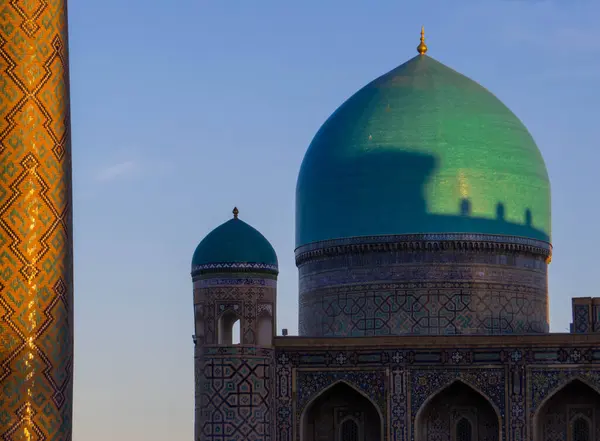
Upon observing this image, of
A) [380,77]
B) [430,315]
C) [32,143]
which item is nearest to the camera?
[32,143]

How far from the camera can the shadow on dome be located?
18.9 meters

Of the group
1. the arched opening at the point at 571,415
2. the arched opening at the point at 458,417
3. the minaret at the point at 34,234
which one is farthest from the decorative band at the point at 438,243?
the minaret at the point at 34,234

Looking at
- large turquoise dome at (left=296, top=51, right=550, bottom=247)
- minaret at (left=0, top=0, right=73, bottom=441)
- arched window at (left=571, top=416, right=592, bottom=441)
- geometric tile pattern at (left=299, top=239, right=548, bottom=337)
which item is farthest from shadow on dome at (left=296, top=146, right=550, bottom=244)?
minaret at (left=0, top=0, right=73, bottom=441)

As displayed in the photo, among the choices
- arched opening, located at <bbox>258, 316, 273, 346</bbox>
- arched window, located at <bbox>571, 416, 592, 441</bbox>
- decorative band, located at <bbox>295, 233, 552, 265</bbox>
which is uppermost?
decorative band, located at <bbox>295, 233, 552, 265</bbox>

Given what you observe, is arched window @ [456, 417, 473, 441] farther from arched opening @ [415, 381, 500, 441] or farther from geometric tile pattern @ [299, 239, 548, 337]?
geometric tile pattern @ [299, 239, 548, 337]

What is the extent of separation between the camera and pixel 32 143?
17.6ft

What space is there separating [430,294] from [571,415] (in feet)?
7.77

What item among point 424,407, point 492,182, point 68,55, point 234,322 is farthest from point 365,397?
point 68,55

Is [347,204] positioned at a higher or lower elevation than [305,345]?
higher

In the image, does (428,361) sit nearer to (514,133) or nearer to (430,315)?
(430,315)

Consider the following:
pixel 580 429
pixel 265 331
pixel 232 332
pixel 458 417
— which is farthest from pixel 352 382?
pixel 580 429

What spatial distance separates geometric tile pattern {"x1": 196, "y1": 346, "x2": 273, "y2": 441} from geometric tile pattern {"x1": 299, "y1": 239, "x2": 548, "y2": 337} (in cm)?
202

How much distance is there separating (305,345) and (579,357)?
3212mm

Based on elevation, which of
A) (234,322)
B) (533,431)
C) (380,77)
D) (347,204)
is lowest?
(533,431)
